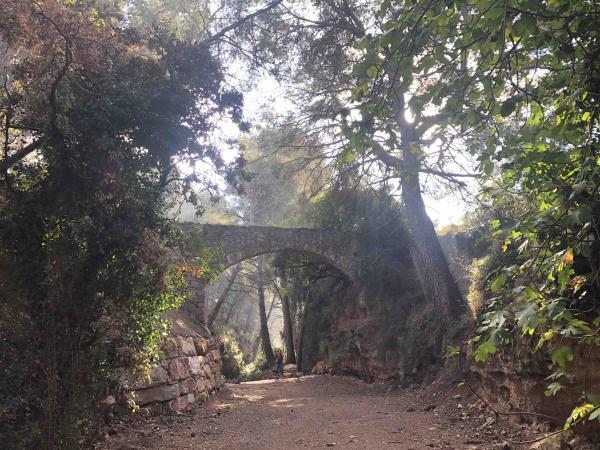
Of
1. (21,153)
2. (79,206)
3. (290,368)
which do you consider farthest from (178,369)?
(290,368)

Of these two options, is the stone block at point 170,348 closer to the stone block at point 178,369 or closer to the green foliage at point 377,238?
the stone block at point 178,369

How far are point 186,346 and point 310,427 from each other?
120 inches

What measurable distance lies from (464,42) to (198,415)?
250 inches

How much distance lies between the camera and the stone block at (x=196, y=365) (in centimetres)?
765

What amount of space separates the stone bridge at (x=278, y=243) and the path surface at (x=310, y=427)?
477 centimetres

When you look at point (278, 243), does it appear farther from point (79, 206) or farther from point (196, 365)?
point (79, 206)

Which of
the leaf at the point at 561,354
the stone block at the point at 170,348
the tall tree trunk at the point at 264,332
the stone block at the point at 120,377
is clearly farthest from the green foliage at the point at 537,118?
the tall tree trunk at the point at 264,332

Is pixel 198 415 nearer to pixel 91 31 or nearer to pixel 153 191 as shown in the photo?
pixel 153 191

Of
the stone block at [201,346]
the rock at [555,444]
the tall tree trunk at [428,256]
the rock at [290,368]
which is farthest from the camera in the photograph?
the rock at [290,368]

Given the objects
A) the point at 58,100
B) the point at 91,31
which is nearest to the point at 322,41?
the point at 91,31

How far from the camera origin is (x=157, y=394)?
19.7 feet

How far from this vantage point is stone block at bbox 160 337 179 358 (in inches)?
261

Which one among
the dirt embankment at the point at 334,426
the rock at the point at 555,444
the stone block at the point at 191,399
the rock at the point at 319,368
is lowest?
the rock at the point at 319,368

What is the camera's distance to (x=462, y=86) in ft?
8.45
